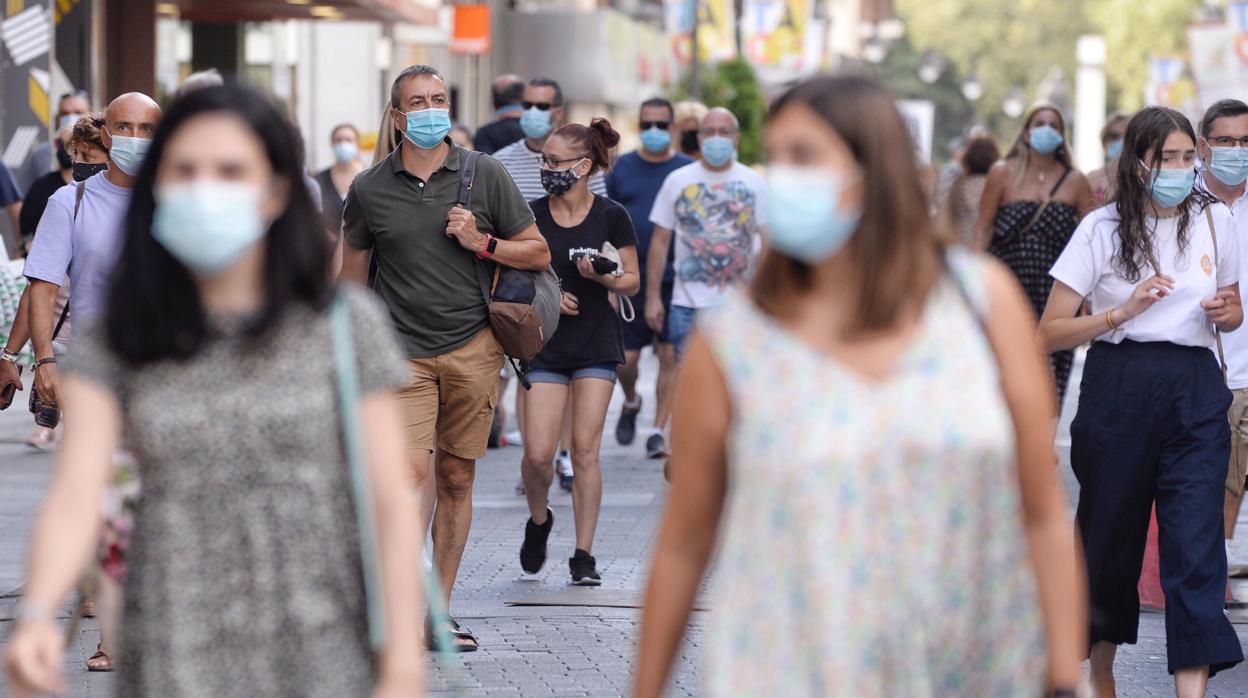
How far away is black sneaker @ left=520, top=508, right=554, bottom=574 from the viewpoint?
834 cm

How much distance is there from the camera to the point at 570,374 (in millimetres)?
8656

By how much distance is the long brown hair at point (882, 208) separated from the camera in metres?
3.10

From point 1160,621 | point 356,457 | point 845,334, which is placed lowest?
point 1160,621

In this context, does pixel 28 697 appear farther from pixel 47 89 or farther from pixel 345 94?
pixel 345 94

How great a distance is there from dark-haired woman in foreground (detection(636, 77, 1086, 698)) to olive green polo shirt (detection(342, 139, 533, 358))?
3.81 metres

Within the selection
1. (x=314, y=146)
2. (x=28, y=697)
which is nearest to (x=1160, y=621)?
(x=28, y=697)

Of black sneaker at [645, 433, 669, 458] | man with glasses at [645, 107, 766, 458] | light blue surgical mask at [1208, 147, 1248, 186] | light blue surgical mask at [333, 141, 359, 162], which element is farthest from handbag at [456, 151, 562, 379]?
light blue surgical mask at [333, 141, 359, 162]

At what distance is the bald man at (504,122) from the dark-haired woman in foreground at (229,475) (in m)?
9.56

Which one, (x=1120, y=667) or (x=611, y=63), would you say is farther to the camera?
(x=611, y=63)

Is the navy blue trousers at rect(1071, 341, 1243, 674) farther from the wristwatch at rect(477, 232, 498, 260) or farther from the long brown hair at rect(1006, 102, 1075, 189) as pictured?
the long brown hair at rect(1006, 102, 1075, 189)

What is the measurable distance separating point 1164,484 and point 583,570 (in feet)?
9.60

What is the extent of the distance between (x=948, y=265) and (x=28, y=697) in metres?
1.50

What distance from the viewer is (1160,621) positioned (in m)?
7.80

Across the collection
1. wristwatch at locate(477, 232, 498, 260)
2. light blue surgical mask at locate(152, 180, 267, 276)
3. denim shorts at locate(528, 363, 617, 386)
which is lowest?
denim shorts at locate(528, 363, 617, 386)
